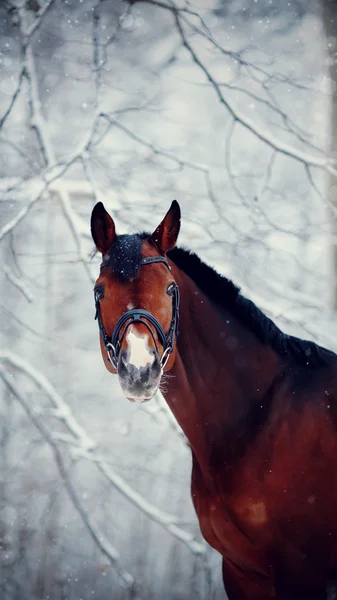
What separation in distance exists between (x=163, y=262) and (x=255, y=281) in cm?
154

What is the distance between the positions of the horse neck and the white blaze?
0.24 m

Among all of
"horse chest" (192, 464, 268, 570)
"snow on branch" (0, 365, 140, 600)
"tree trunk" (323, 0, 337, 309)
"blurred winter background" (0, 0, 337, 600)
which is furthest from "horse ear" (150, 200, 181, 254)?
"snow on branch" (0, 365, 140, 600)

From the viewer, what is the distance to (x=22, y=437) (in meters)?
3.11

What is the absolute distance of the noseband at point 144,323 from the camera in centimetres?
149

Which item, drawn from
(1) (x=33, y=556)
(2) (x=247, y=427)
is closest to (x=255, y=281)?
(2) (x=247, y=427)

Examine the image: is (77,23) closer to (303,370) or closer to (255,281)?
(255,281)

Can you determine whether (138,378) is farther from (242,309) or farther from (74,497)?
(74,497)

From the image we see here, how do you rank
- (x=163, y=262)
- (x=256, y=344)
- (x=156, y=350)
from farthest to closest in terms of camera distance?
(x=256, y=344) → (x=163, y=262) → (x=156, y=350)

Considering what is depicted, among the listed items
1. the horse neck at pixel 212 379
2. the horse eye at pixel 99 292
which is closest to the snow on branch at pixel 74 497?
the horse neck at pixel 212 379

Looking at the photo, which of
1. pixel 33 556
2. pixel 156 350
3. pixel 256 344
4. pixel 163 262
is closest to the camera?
pixel 156 350

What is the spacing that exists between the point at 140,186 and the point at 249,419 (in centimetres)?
176

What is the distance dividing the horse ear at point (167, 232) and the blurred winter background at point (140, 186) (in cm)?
136

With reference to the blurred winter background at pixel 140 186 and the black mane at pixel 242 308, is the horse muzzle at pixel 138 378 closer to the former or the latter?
the black mane at pixel 242 308

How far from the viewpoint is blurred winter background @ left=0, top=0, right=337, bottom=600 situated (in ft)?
9.79
